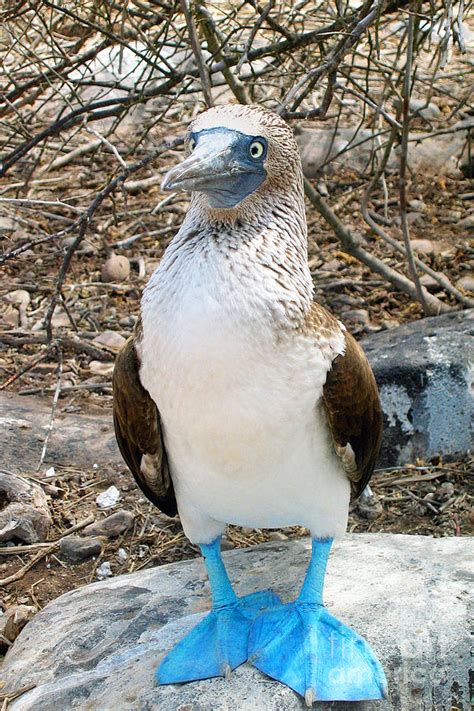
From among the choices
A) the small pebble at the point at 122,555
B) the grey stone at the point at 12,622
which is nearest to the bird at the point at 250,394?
the grey stone at the point at 12,622

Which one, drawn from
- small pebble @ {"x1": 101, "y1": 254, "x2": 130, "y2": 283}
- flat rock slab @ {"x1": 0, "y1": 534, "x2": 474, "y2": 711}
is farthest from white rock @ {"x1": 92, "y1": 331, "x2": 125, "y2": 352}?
flat rock slab @ {"x1": 0, "y1": 534, "x2": 474, "y2": 711}

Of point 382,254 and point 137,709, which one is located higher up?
point 382,254

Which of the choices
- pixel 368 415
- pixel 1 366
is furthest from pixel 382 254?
pixel 368 415

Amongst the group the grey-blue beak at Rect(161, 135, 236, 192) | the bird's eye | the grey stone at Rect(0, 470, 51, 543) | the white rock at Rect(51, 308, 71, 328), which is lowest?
the grey stone at Rect(0, 470, 51, 543)

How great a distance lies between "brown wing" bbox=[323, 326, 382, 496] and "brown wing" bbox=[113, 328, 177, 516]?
19.3 inches

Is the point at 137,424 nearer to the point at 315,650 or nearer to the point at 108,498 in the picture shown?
the point at 315,650

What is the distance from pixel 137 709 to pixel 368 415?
1.03 m

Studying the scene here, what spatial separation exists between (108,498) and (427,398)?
1424 millimetres

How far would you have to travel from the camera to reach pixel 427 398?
4.11 metres

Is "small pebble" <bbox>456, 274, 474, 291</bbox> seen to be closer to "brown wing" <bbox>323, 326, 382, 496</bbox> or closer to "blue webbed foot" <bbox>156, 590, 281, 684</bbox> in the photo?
"brown wing" <bbox>323, 326, 382, 496</bbox>

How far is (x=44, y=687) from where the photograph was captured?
9.03 feet

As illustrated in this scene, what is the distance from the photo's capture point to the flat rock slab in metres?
2.61

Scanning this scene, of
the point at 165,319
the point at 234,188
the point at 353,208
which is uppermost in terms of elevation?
the point at 353,208

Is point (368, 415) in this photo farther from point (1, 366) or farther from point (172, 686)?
point (1, 366)
